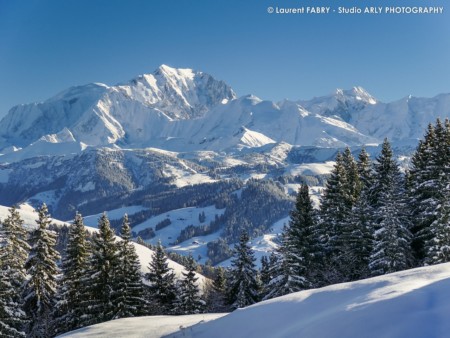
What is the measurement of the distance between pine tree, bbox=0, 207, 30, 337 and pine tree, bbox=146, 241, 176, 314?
43.1 ft

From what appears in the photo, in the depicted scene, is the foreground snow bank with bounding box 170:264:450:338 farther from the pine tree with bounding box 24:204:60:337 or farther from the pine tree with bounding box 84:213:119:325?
the pine tree with bounding box 24:204:60:337

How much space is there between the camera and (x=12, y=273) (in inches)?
1427

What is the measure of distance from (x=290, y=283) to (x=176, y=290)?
53.5 ft

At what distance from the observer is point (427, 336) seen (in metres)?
9.77

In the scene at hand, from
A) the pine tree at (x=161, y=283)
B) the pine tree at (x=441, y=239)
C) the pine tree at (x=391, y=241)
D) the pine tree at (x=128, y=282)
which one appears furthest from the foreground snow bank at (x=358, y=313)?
the pine tree at (x=161, y=283)

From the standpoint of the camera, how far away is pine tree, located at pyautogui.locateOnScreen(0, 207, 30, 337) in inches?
1361

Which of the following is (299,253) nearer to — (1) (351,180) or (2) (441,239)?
(2) (441,239)

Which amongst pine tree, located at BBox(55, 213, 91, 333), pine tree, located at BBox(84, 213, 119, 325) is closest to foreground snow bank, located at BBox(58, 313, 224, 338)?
pine tree, located at BBox(84, 213, 119, 325)

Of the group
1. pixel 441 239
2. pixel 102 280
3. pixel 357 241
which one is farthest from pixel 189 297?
pixel 441 239

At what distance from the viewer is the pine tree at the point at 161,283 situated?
155 feet

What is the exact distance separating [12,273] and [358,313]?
3218cm

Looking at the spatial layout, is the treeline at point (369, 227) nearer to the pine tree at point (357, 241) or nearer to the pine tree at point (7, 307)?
the pine tree at point (357, 241)

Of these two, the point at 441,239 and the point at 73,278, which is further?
the point at 73,278

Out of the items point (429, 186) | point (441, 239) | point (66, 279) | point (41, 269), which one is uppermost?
point (429, 186)
